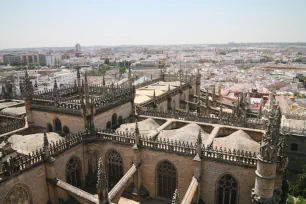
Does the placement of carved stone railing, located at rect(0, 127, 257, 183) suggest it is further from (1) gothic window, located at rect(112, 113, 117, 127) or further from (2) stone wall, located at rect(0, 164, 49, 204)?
(1) gothic window, located at rect(112, 113, 117, 127)

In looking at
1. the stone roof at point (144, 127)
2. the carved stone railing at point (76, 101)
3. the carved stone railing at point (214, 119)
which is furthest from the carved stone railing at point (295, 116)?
the carved stone railing at point (76, 101)

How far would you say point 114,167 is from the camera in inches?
1068

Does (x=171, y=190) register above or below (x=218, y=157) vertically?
below

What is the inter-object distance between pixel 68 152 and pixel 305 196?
29.9 metres

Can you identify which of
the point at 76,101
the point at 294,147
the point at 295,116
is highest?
the point at 76,101

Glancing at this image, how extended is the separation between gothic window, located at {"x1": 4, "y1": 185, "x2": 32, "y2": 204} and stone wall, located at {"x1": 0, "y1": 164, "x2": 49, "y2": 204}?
0.29m

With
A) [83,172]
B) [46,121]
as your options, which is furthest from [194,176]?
[46,121]

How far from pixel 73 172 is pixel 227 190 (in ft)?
46.5

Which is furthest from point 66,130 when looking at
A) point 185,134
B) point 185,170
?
point 185,170

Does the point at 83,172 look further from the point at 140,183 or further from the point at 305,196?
the point at 305,196

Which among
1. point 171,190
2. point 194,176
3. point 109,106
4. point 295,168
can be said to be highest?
point 109,106

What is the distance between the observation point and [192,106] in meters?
53.0

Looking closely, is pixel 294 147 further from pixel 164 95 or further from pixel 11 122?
pixel 11 122

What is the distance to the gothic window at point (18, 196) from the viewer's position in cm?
1920
